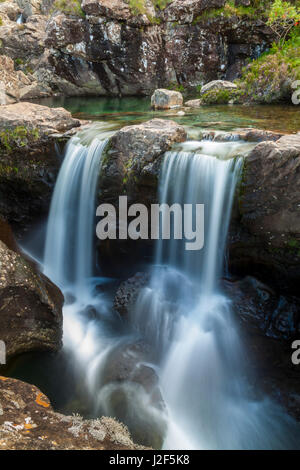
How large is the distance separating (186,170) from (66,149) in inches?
112

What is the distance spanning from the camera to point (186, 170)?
526 cm

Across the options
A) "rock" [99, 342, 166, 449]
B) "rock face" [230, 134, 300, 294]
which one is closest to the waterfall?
"rock" [99, 342, 166, 449]

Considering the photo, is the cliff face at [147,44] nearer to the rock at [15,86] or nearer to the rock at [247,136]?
the rock at [15,86]

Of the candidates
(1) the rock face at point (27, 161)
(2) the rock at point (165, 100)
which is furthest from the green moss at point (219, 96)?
(1) the rock face at point (27, 161)


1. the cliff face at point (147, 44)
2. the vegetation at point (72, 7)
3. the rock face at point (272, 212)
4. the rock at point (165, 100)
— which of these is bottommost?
the rock face at point (272, 212)

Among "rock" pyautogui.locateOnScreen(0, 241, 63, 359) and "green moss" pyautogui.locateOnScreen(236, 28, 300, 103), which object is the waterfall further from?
"green moss" pyautogui.locateOnScreen(236, 28, 300, 103)

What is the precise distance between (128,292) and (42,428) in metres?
2.95

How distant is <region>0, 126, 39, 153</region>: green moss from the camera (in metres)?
6.36

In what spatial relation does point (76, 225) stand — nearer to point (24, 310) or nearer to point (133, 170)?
point (133, 170)

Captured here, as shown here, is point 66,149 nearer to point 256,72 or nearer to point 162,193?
point 162,193

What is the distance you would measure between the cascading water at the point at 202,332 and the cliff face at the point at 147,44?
562 inches

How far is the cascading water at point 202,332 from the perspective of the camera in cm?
379

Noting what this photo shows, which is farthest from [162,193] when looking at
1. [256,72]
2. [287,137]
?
[256,72]

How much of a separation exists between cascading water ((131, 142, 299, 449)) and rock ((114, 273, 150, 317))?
5.8 inches
